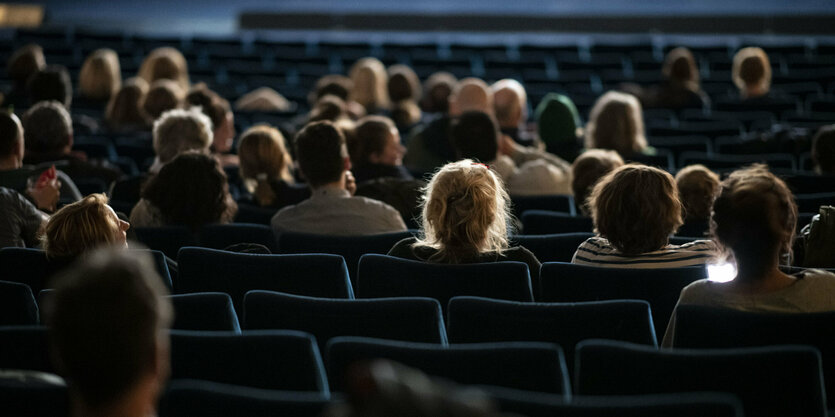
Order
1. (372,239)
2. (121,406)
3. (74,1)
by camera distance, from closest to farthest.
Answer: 1. (121,406)
2. (372,239)
3. (74,1)

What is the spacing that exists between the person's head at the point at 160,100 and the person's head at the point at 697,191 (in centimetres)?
387

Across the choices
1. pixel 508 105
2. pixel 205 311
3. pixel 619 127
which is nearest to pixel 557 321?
pixel 205 311

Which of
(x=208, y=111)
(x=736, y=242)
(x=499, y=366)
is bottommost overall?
(x=499, y=366)

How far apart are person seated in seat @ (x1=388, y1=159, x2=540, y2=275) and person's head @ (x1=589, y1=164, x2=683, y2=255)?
31 centimetres

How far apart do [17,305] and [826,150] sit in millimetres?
4006

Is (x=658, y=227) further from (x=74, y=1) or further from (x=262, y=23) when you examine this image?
(x=74, y=1)

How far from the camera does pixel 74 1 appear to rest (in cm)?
1535

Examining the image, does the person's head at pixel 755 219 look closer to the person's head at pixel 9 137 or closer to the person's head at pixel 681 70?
the person's head at pixel 9 137

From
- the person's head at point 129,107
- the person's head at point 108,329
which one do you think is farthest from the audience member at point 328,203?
the person's head at point 129,107

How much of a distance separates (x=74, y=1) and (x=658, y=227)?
1415 cm

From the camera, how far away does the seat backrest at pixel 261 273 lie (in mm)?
3203

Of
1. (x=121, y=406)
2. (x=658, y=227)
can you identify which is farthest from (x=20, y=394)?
(x=658, y=227)

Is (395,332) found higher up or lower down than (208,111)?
lower down

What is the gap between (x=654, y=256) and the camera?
3.22 meters
